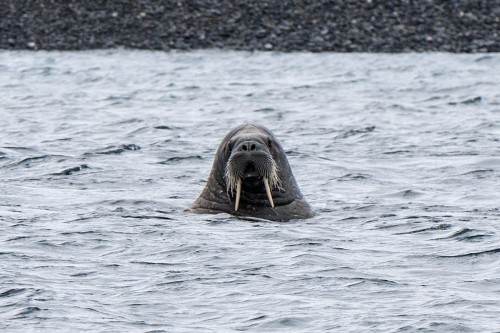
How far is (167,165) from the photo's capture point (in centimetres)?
1902

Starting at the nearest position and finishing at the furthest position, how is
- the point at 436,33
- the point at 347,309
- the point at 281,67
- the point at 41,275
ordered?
the point at 347,309
the point at 41,275
the point at 281,67
the point at 436,33

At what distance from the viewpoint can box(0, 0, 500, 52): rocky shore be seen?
36.5 metres

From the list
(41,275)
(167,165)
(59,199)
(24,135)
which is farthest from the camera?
(24,135)

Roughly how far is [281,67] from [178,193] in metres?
17.8

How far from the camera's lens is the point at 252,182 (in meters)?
13.4

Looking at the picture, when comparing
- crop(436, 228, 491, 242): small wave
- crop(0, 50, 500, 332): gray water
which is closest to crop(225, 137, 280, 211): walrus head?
crop(0, 50, 500, 332): gray water

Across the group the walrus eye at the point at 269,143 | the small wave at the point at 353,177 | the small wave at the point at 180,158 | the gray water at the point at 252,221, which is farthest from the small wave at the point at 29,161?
the walrus eye at the point at 269,143

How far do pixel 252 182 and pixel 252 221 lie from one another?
419 millimetres

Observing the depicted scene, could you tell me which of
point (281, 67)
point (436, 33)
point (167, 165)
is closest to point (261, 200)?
point (167, 165)

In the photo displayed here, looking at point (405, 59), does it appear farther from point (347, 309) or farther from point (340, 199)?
point (347, 309)

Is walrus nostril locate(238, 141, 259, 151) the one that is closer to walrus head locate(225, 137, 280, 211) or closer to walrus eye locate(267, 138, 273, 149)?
walrus head locate(225, 137, 280, 211)

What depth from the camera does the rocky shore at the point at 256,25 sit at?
36.5m

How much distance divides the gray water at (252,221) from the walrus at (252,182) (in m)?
0.25

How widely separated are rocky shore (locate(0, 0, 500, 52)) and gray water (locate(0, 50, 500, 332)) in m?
4.12
